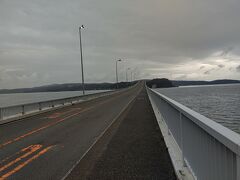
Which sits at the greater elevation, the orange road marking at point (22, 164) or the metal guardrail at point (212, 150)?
the metal guardrail at point (212, 150)

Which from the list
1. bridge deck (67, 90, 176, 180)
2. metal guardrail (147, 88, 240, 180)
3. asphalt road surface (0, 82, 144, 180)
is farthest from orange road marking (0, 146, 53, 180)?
metal guardrail (147, 88, 240, 180)

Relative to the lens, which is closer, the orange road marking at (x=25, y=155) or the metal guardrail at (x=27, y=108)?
the orange road marking at (x=25, y=155)

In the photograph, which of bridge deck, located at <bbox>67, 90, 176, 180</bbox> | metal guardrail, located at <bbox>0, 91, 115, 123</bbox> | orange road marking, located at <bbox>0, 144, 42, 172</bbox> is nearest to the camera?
bridge deck, located at <bbox>67, 90, 176, 180</bbox>

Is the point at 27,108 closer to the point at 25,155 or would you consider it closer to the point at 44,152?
the point at 44,152

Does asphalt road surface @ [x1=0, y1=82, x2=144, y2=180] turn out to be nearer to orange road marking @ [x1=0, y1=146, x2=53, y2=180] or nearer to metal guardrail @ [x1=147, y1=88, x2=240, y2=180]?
orange road marking @ [x1=0, y1=146, x2=53, y2=180]

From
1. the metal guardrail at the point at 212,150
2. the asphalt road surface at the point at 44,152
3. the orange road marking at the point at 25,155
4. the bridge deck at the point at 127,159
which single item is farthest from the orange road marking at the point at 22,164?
the metal guardrail at the point at 212,150

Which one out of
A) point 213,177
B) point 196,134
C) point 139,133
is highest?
point 196,134

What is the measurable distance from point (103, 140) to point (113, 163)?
3.66 m

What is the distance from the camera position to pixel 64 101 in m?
35.1

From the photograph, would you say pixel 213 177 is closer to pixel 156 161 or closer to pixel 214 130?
pixel 214 130

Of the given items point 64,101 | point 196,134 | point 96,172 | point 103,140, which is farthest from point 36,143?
point 64,101

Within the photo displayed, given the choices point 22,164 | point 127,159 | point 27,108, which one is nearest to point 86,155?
point 127,159

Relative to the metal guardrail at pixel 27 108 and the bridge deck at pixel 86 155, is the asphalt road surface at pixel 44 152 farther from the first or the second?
the metal guardrail at pixel 27 108

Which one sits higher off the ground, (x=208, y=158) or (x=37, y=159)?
(x=208, y=158)
